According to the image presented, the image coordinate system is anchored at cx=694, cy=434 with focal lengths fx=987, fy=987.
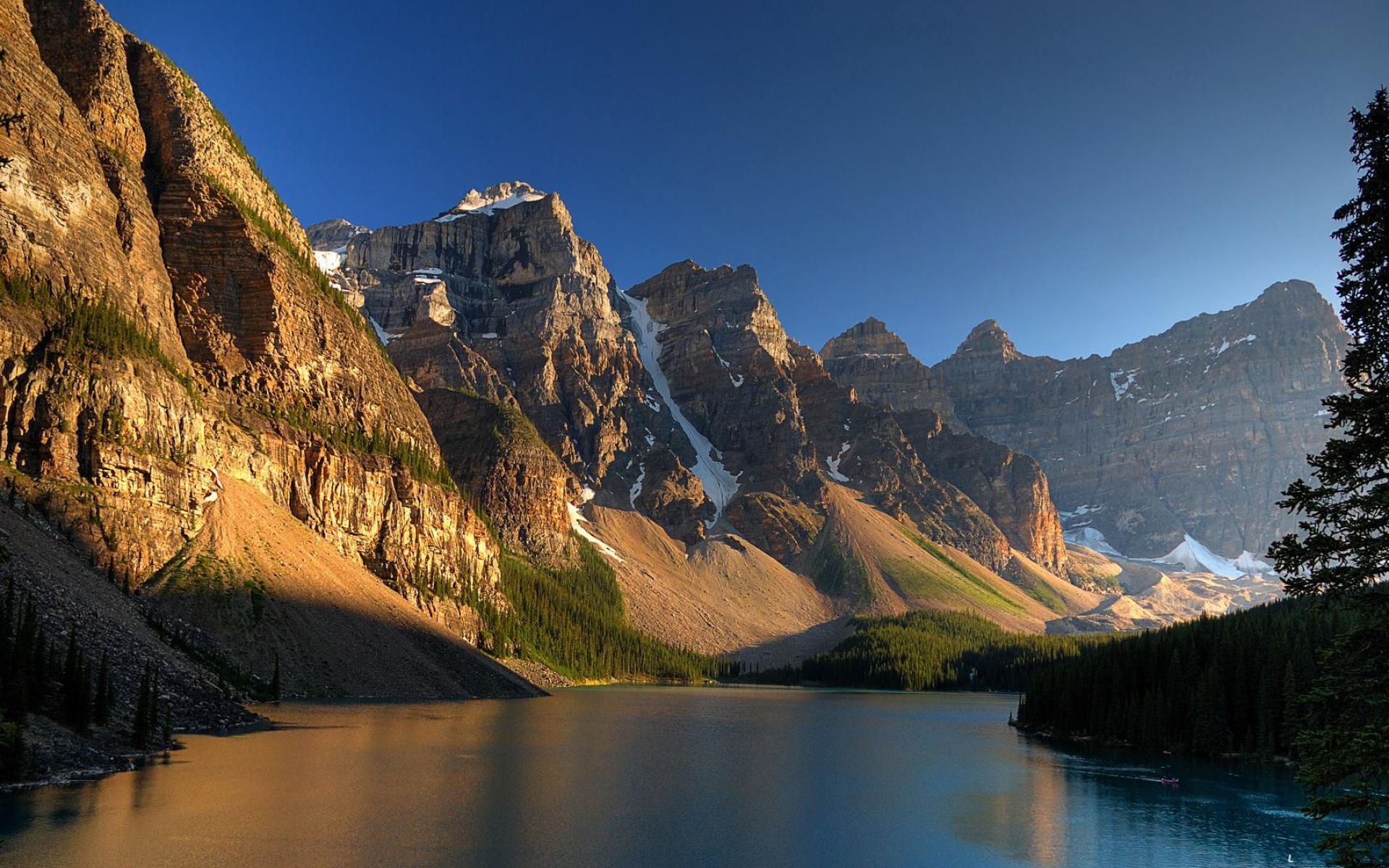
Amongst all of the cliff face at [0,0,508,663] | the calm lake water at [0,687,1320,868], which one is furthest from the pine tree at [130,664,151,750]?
the cliff face at [0,0,508,663]

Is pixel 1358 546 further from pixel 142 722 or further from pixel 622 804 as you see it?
pixel 142 722

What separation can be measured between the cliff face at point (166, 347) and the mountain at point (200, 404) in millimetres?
275

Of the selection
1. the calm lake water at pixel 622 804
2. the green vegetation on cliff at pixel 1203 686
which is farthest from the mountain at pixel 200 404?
the green vegetation on cliff at pixel 1203 686

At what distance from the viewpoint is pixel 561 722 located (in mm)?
87688

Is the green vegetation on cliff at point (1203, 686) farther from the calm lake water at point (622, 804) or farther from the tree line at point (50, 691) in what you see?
the tree line at point (50, 691)

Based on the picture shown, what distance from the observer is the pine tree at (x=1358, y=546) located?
60.8 feet

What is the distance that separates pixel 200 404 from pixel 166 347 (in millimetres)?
8606

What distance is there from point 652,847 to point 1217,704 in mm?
63160

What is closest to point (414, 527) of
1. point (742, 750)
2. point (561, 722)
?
point (561, 722)

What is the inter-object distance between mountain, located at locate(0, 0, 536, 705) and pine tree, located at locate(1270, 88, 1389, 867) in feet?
203

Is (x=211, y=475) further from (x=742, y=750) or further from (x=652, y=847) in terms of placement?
(x=652, y=847)

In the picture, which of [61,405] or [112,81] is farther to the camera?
[112,81]

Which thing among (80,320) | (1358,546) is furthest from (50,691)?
(80,320)

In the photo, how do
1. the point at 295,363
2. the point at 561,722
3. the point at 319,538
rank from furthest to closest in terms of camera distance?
the point at 295,363, the point at 319,538, the point at 561,722
